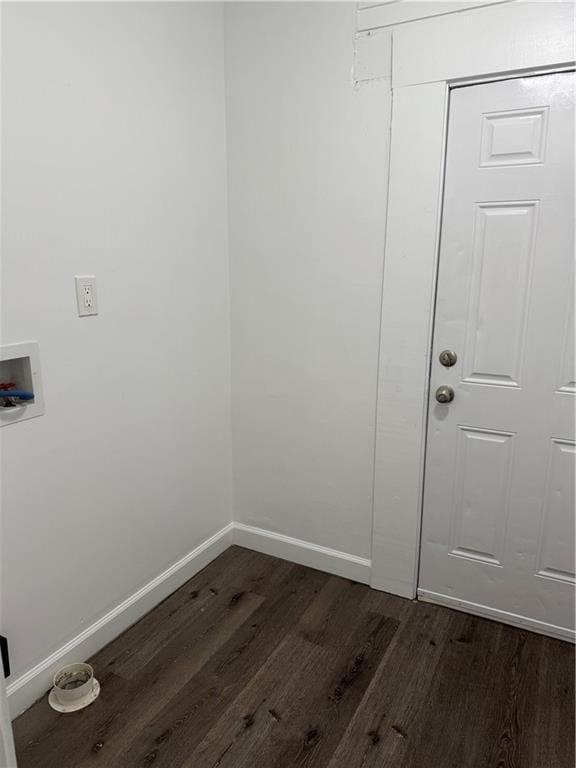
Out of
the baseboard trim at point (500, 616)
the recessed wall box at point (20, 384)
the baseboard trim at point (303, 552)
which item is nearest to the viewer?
the recessed wall box at point (20, 384)

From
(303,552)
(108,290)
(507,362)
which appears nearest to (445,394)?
(507,362)

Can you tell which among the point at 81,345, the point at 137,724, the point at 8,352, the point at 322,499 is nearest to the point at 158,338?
the point at 81,345

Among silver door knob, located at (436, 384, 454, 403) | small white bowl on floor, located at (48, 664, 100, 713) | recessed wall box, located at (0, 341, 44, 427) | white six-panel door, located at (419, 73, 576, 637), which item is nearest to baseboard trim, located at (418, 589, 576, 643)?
white six-panel door, located at (419, 73, 576, 637)

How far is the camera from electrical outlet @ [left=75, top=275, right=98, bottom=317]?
1.72 m

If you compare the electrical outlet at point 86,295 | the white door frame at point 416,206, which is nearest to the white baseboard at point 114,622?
the white door frame at point 416,206

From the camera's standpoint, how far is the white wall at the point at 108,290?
5.13 feet

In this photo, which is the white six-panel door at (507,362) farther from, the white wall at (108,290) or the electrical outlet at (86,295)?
the electrical outlet at (86,295)

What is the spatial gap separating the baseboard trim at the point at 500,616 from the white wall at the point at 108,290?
105cm

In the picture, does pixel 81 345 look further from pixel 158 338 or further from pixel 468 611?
pixel 468 611

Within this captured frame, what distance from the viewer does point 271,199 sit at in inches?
88.4

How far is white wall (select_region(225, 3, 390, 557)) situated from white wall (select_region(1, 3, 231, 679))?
0.41ft

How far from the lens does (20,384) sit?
164 centimetres

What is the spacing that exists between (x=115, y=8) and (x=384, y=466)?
185 cm

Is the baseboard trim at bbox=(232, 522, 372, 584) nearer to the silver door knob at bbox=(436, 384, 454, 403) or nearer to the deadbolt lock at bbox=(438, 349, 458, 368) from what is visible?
the silver door knob at bbox=(436, 384, 454, 403)
